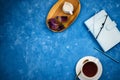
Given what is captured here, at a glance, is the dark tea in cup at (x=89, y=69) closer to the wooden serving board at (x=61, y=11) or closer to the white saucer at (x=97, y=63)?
the white saucer at (x=97, y=63)

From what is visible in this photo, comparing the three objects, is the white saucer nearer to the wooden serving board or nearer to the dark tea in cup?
the dark tea in cup

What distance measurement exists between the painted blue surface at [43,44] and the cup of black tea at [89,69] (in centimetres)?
9

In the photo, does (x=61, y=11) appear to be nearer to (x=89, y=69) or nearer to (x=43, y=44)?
(x=43, y=44)

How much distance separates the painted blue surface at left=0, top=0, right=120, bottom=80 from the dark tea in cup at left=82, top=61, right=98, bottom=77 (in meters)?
0.09

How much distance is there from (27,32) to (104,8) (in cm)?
43

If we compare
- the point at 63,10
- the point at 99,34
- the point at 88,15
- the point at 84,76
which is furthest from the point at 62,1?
the point at 84,76

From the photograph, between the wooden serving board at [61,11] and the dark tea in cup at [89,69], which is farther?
the wooden serving board at [61,11]

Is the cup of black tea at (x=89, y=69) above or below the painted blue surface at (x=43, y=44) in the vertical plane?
below

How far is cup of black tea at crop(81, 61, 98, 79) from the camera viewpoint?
131 cm

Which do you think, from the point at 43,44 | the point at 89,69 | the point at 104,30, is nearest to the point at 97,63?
Answer: the point at 89,69

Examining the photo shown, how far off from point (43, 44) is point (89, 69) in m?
0.28

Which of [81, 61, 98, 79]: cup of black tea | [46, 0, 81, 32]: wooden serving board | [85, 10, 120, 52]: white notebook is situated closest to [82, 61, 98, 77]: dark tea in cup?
[81, 61, 98, 79]: cup of black tea

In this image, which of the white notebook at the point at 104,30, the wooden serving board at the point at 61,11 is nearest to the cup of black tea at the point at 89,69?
the white notebook at the point at 104,30

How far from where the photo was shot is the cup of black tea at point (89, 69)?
4.29 ft
